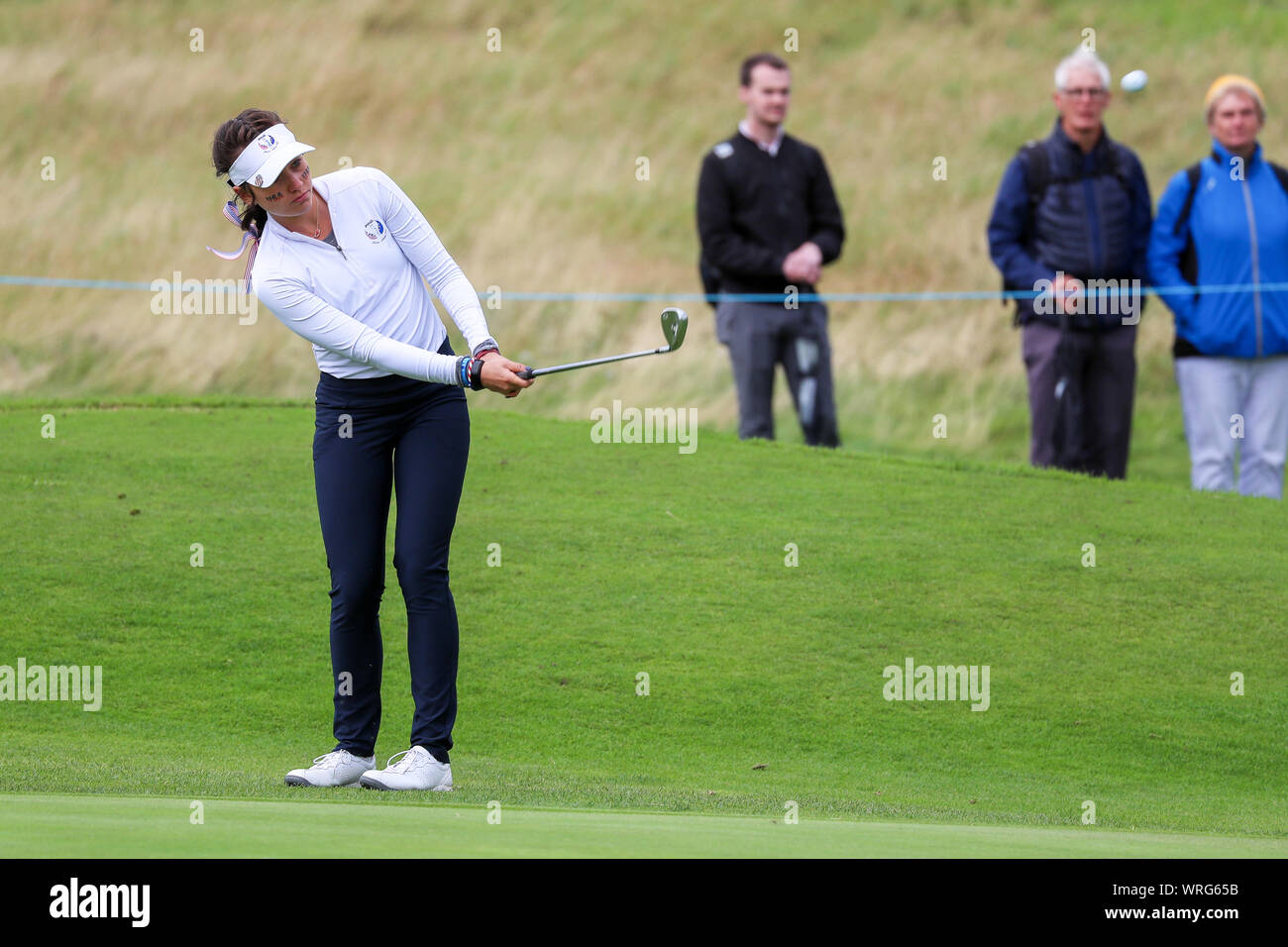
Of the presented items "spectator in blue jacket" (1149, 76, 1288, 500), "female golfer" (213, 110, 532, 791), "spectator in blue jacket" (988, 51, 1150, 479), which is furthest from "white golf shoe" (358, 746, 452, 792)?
"spectator in blue jacket" (1149, 76, 1288, 500)

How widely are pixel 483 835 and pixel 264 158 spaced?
8.18 feet

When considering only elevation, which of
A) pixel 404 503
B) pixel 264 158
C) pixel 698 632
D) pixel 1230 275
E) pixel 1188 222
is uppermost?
pixel 1188 222

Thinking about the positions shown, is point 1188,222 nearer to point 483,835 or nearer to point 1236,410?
point 1236,410

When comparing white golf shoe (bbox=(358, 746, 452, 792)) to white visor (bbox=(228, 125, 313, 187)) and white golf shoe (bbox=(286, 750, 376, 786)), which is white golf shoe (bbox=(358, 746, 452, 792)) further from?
white visor (bbox=(228, 125, 313, 187))

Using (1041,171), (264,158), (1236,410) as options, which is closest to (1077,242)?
(1041,171)

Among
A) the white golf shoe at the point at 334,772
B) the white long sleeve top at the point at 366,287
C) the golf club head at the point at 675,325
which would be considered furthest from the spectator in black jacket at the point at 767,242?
the white golf shoe at the point at 334,772

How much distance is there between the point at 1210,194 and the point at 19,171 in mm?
18025

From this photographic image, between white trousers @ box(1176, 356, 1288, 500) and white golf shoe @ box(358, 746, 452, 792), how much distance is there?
7.17 meters

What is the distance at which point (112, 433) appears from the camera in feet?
43.0

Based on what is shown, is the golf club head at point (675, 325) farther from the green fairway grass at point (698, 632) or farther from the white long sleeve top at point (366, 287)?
the green fairway grass at point (698, 632)

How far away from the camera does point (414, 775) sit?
638cm

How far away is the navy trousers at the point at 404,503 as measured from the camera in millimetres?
6430

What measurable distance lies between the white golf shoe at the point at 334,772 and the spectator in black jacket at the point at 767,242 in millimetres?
6258
